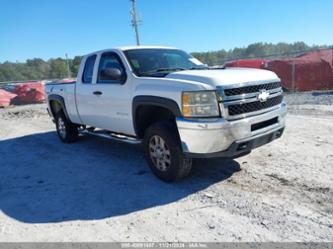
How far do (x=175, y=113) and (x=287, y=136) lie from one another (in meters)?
3.45

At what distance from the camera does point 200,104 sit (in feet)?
12.5

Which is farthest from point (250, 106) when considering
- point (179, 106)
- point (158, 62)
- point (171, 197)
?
point (158, 62)

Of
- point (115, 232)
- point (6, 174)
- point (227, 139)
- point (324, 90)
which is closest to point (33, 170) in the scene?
point (6, 174)

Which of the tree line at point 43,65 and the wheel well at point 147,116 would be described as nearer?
the wheel well at point 147,116

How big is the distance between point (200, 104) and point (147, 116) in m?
1.20

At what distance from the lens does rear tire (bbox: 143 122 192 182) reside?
414cm

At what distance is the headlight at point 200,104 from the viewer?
375 centimetres

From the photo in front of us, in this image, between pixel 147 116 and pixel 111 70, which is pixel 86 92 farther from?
pixel 147 116

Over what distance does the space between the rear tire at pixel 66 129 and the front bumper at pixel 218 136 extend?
4.19 metres

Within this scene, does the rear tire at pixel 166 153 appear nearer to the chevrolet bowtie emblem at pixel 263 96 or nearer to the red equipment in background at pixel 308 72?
→ the chevrolet bowtie emblem at pixel 263 96

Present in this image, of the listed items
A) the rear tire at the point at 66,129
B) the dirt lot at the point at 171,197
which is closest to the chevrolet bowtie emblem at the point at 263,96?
the dirt lot at the point at 171,197

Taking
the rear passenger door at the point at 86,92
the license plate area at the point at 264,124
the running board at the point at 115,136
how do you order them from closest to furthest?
the license plate area at the point at 264,124
the running board at the point at 115,136
the rear passenger door at the point at 86,92

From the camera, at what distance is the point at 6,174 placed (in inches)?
216

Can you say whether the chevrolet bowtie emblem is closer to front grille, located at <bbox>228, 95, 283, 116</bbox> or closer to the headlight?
front grille, located at <bbox>228, 95, 283, 116</bbox>
